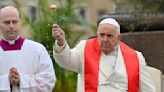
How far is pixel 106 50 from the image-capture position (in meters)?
8.38

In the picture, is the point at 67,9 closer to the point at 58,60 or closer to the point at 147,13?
the point at 147,13

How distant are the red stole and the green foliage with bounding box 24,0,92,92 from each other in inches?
93.9

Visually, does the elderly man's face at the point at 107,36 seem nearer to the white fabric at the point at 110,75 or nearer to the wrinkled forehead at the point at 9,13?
the white fabric at the point at 110,75

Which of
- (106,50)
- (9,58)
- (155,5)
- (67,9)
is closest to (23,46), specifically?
(9,58)

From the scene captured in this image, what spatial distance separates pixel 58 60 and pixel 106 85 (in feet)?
1.99

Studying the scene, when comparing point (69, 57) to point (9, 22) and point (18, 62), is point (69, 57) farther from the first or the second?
point (9, 22)

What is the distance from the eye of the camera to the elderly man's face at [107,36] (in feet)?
27.0

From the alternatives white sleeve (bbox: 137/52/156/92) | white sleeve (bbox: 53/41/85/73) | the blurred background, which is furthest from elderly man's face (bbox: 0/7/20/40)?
the blurred background

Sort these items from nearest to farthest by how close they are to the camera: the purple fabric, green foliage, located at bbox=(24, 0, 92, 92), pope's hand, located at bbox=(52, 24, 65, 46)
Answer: pope's hand, located at bbox=(52, 24, 65, 46) < the purple fabric < green foliage, located at bbox=(24, 0, 92, 92)

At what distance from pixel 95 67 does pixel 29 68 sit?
805 millimetres

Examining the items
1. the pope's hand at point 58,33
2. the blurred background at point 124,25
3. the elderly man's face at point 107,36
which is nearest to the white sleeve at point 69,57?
the pope's hand at point 58,33

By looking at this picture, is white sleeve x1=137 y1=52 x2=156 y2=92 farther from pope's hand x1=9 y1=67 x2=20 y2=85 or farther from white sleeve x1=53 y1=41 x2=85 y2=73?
pope's hand x1=9 y1=67 x2=20 y2=85

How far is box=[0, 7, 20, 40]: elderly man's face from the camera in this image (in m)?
7.93

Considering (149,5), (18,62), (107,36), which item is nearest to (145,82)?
(107,36)
